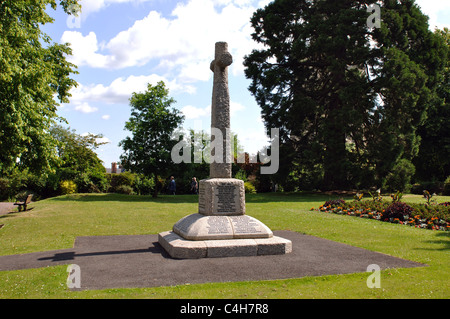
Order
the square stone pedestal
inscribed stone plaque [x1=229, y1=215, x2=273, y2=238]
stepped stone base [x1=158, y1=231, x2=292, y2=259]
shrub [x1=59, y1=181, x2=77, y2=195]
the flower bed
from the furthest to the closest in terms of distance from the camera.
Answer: shrub [x1=59, y1=181, x2=77, y2=195]
the flower bed
the square stone pedestal
inscribed stone plaque [x1=229, y1=215, x2=273, y2=238]
stepped stone base [x1=158, y1=231, x2=292, y2=259]

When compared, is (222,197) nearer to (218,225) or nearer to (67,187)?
(218,225)

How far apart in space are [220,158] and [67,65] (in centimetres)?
1176

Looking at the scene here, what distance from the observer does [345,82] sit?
2652 centimetres

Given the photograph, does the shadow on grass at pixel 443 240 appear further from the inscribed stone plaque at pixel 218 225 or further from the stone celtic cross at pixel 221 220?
the inscribed stone plaque at pixel 218 225

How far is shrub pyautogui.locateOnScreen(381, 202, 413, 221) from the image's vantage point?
13.4m

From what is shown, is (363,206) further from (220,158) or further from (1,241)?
(1,241)

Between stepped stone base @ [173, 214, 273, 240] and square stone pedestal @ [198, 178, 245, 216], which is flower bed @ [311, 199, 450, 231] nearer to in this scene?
stepped stone base @ [173, 214, 273, 240]

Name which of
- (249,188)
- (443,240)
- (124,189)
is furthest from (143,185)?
(443,240)

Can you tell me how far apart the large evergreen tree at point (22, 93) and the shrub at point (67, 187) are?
49.7 feet

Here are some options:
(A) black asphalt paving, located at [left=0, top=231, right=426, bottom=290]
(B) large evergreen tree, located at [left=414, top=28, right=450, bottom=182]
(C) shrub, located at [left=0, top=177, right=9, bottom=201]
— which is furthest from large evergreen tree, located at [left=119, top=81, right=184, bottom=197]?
(B) large evergreen tree, located at [left=414, top=28, right=450, bottom=182]

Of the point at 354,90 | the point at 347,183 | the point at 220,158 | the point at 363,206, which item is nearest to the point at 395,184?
the point at 347,183

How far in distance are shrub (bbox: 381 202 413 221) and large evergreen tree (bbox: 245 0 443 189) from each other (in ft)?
36.0

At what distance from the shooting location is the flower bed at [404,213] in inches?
484
